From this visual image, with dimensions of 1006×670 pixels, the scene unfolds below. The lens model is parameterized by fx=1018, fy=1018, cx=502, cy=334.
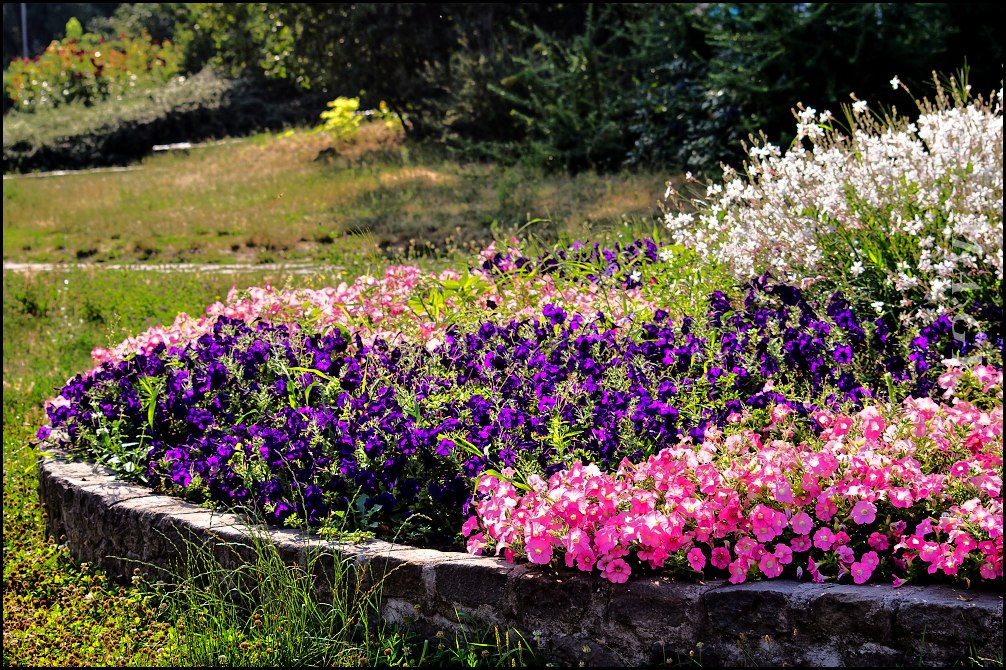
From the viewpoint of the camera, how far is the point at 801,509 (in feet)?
9.23

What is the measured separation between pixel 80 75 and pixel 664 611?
25.0 metres

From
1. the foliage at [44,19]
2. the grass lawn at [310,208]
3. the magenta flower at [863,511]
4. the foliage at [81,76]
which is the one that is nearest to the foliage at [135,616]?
the magenta flower at [863,511]

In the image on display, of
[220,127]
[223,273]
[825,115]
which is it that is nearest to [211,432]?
[825,115]

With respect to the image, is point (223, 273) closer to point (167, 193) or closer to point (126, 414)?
point (126, 414)

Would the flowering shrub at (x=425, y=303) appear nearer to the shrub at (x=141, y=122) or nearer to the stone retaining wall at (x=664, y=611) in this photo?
the stone retaining wall at (x=664, y=611)

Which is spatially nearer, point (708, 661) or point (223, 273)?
point (708, 661)

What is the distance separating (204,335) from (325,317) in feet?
2.11

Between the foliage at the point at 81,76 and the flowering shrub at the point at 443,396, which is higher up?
the foliage at the point at 81,76

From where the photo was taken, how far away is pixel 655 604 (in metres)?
2.73

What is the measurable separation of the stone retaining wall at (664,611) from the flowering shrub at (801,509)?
0.23ft

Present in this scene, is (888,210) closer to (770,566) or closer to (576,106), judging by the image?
(770,566)

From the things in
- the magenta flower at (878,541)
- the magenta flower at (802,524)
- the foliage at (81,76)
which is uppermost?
the foliage at (81,76)

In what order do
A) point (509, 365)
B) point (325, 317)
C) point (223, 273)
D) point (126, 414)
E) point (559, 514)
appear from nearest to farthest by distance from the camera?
point (559, 514) < point (509, 365) < point (126, 414) < point (325, 317) < point (223, 273)

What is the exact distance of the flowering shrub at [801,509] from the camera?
2.67 m
